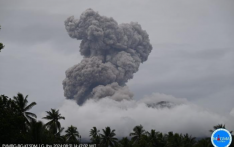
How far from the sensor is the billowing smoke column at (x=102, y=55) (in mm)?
170500

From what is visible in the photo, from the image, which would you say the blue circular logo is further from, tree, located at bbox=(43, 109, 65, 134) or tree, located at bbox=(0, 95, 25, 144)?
tree, located at bbox=(43, 109, 65, 134)

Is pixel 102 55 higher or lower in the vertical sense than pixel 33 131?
higher

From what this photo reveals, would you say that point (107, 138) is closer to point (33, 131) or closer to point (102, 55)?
point (33, 131)

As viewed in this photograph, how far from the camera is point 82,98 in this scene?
192 meters

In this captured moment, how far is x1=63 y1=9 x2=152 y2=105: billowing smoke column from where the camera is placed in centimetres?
17050

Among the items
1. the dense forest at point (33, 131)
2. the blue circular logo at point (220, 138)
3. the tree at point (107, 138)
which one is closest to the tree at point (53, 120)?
the dense forest at point (33, 131)

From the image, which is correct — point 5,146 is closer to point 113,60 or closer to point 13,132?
point 13,132

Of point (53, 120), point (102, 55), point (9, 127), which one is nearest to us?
point (9, 127)

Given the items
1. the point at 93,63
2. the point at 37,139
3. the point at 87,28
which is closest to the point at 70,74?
the point at 93,63

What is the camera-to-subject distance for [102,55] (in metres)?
185

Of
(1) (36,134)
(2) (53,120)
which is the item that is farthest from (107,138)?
(1) (36,134)

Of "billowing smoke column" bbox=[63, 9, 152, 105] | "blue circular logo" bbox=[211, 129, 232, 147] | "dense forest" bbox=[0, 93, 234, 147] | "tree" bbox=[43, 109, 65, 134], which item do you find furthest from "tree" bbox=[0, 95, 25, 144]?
"billowing smoke column" bbox=[63, 9, 152, 105]

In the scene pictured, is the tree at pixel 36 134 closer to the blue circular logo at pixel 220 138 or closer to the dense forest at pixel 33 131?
the dense forest at pixel 33 131

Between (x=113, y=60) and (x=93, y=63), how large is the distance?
50.8 feet
